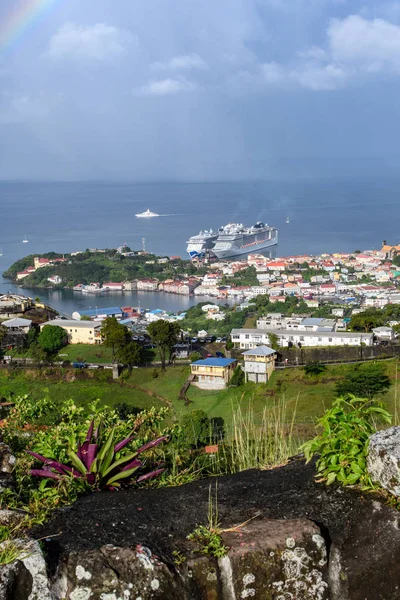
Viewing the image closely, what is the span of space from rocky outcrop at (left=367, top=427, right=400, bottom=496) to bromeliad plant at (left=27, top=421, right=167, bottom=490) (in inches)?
34.7

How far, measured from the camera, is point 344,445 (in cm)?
218

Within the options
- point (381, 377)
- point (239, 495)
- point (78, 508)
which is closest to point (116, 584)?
point (78, 508)

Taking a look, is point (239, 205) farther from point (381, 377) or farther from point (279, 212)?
point (381, 377)

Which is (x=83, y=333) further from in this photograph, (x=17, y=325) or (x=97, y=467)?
(x=97, y=467)

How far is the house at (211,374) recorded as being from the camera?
1580cm

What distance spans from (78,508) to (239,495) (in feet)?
1.77

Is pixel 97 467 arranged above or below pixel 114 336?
below

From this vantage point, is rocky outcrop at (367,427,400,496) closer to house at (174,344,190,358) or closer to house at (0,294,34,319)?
house at (174,344,190,358)

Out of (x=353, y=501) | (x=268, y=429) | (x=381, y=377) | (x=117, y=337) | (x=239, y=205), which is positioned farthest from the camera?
(x=239, y=205)

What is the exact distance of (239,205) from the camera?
93.1 m

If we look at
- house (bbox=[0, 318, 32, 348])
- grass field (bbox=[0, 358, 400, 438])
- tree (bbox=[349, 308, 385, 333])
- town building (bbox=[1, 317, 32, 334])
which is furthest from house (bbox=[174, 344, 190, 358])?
tree (bbox=[349, 308, 385, 333])

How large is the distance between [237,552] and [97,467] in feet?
2.60

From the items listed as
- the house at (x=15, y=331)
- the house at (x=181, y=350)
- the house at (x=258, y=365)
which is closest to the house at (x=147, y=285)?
the house at (x=15, y=331)

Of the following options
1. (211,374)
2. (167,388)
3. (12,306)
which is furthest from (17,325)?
(211,374)
